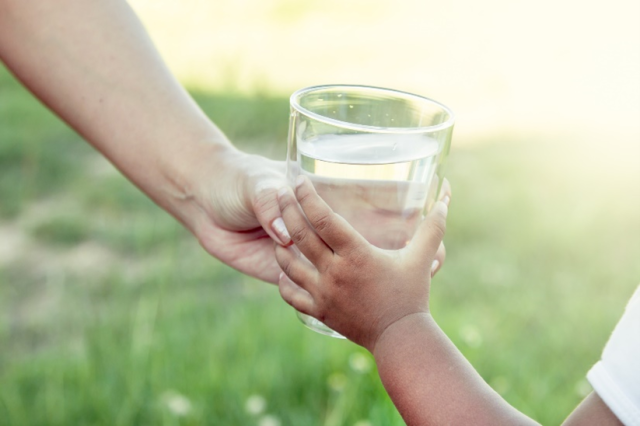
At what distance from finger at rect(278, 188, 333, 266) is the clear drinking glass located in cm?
4

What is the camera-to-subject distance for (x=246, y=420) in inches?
66.6

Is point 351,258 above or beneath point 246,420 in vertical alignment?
above

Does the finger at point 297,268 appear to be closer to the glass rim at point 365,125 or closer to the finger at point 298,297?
the finger at point 298,297

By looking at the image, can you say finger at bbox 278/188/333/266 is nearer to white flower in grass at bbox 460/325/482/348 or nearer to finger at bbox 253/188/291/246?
finger at bbox 253/188/291/246

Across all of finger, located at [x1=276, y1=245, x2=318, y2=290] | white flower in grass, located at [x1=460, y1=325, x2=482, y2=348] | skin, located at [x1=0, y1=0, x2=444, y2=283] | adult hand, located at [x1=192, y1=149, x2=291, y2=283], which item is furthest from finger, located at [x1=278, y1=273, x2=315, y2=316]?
white flower in grass, located at [x1=460, y1=325, x2=482, y2=348]

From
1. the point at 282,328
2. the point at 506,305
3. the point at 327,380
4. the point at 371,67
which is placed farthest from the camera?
the point at 371,67

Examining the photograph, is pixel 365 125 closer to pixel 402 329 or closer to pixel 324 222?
pixel 324 222

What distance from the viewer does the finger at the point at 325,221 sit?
36.3 inches

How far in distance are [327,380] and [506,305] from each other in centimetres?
73

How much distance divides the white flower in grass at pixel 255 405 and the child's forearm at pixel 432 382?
0.74 metres

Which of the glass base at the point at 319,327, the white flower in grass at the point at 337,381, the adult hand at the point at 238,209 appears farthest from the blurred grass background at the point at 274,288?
the glass base at the point at 319,327

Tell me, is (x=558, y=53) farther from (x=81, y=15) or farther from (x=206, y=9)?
(x=81, y=15)

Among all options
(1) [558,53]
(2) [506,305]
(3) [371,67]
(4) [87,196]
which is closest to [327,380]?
(2) [506,305]

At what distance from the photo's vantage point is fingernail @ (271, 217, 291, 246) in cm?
105
